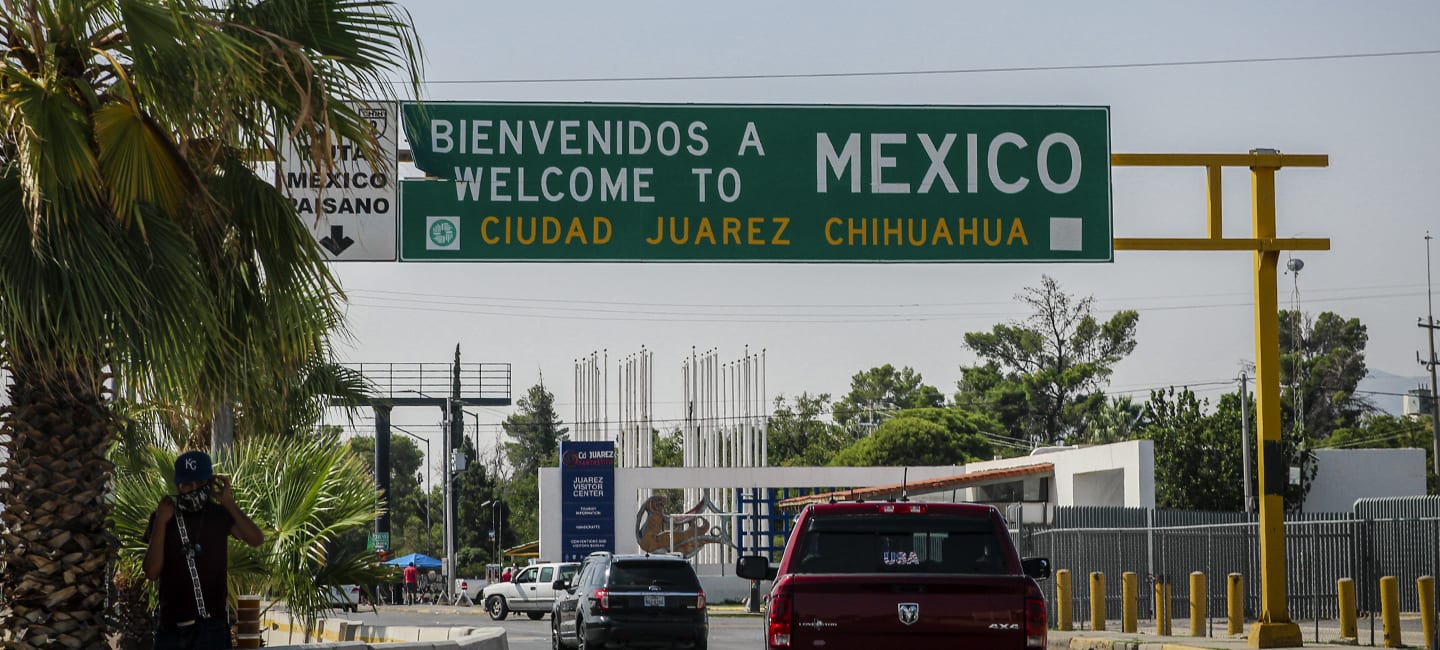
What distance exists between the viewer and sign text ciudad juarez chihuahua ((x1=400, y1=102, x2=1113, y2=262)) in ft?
57.8

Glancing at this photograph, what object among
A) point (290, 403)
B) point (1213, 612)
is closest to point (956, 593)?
point (290, 403)

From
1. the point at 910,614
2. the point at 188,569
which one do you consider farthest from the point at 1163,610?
the point at 188,569

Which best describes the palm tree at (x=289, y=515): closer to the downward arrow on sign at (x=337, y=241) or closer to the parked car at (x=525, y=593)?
the downward arrow on sign at (x=337, y=241)

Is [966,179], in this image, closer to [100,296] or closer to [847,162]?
[847,162]

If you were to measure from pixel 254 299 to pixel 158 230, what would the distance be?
908 millimetres

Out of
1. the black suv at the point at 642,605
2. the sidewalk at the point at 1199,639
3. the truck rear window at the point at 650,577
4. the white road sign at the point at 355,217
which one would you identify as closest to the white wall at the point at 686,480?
the sidewalk at the point at 1199,639

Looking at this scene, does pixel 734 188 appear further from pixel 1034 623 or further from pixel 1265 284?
pixel 1034 623

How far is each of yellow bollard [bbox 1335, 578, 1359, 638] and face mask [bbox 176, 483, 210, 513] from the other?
14948 mm

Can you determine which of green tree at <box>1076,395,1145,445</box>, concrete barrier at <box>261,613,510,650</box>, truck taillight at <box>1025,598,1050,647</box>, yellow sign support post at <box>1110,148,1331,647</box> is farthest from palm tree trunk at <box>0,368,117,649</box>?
green tree at <box>1076,395,1145,445</box>

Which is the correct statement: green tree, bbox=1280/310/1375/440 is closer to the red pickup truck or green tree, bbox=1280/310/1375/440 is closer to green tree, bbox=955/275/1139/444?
green tree, bbox=955/275/1139/444

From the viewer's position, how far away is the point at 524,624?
4078 cm

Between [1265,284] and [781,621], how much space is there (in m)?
10.3

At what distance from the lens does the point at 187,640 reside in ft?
34.2

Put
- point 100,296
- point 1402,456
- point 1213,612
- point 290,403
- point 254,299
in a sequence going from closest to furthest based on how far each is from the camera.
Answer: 1. point 100,296
2. point 254,299
3. point 290,403
4. point 1213,612
5. point 1402,456
